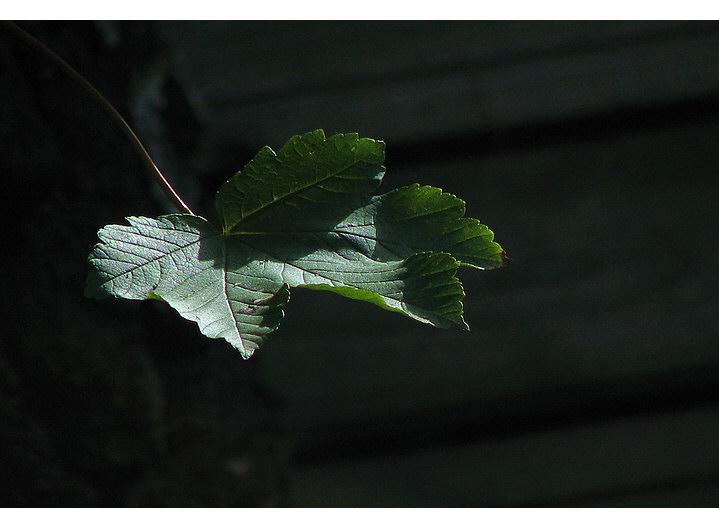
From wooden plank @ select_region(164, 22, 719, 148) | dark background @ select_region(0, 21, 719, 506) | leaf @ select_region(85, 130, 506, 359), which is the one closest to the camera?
leaf @ select_region(85, 130, 506, 359)

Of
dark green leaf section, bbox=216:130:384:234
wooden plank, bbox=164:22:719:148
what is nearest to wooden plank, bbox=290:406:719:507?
wooden plank, bbox=164:22:719:148

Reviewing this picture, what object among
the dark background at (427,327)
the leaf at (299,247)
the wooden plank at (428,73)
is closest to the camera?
the leaf at (299,247)

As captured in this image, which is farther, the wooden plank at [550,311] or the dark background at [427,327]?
the wooden plank at [550,311]

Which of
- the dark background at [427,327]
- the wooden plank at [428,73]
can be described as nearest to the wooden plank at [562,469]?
the dark background at [427,327]

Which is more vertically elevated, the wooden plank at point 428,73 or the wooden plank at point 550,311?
the wooden plank at point 428,73

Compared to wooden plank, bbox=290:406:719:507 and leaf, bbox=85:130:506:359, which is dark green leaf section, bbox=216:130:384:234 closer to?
leaf, bbox=85:130:506:359

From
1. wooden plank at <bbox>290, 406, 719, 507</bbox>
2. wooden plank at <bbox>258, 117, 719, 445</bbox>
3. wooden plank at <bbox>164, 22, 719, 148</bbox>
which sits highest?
wooden plank at <bbox>164, 22, 719, 148</bbox>

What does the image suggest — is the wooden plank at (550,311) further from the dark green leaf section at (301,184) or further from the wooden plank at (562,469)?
the dark green leaf section at (301,184)

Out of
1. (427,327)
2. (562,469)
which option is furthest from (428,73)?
(562,469)
